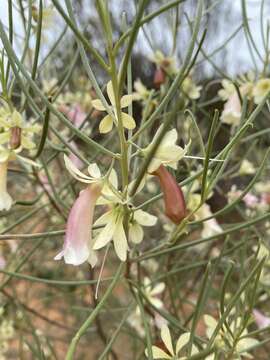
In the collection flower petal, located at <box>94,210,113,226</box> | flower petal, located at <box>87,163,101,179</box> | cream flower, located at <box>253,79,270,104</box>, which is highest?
cream flower, located at <box>253,79,270,104</box>

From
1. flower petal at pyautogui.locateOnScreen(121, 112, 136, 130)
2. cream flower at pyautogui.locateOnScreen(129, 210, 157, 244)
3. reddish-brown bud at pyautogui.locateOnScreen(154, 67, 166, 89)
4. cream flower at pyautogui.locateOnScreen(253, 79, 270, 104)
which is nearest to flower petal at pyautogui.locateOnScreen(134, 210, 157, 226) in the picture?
cream flower at pyautogui.locateOnScreen(129, 210, 157, 244)

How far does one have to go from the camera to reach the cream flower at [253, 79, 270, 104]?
883mm

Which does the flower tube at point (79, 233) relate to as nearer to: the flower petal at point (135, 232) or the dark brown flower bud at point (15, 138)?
the flower petal at point (135, 232)

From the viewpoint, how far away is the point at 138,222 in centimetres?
55

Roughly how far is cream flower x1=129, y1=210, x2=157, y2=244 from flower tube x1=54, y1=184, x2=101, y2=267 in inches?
3.3

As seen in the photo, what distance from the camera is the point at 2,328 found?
1764 millimetres

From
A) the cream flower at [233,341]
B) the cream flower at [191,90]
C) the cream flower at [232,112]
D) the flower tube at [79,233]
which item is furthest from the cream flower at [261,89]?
the flower tube at [79,233]

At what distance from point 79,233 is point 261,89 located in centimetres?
54

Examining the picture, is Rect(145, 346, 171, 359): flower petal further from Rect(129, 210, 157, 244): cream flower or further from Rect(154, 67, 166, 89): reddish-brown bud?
Rect(154, 67, 166, 89): reddish-brown bud

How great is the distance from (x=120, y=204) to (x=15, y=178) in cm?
130

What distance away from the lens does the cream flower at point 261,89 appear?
883 millimetres

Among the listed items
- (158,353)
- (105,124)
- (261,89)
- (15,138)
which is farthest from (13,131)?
(261,89)

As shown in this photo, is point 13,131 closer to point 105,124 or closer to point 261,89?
point 105,124

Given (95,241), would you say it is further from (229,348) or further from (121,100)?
(229,348)
